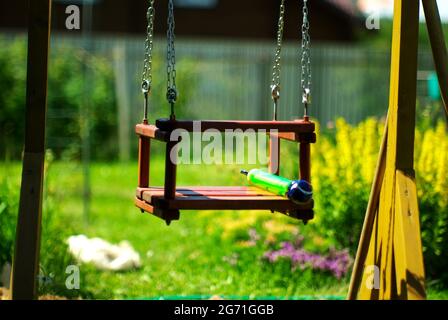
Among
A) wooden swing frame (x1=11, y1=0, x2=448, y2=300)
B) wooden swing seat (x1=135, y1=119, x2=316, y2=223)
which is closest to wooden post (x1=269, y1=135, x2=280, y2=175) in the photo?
wooden swing frame (x1=11, y1=0, x2=448, y2=300)

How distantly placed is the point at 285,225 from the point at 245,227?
0.39 m

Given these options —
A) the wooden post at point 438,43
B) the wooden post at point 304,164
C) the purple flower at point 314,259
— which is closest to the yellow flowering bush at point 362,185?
the purple flower at point 314,259

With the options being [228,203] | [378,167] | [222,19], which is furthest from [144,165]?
[222,19]

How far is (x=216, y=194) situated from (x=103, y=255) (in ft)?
11.4

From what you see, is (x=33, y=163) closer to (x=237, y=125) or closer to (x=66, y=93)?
(x=237, y=125)

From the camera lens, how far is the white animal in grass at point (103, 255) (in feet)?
25.0

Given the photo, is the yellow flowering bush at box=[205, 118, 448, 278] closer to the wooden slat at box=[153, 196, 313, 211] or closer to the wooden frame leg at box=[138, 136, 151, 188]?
the wooden frame leg at box=[138, 136, 151, 188]

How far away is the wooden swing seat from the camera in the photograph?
13.7 feet

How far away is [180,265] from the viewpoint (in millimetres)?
8047

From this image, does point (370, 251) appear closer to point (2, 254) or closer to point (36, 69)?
point (36, 69)

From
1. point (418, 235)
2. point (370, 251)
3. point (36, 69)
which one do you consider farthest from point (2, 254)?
point (418, 235)

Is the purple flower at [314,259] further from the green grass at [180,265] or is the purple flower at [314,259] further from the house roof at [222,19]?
the house roof at [222,19]

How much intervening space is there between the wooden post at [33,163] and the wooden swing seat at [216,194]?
534mm

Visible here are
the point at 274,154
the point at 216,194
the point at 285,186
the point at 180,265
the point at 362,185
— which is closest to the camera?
the point at 285,186
